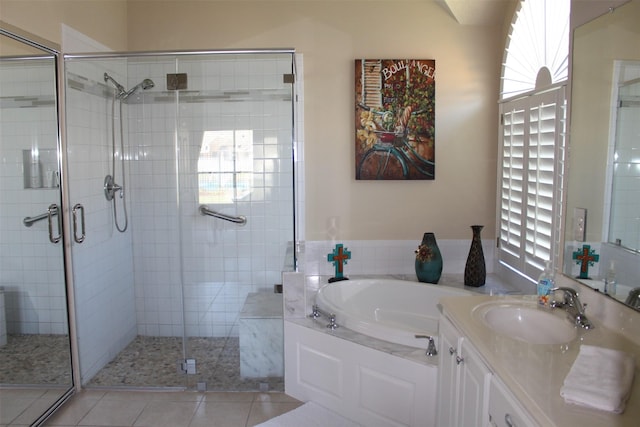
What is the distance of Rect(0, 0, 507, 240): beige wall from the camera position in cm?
357

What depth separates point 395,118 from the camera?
3.59 metres

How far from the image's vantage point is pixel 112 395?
10.3 feet

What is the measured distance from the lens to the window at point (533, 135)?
2.77 metres

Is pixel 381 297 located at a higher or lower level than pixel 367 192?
lower

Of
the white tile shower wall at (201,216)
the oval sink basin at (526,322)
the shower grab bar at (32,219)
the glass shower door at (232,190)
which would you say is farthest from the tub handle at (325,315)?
the shower grab bar at (32,219)

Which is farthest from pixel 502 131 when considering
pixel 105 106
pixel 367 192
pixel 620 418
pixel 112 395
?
pixel 112 395

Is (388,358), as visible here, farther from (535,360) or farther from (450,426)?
(535,360)

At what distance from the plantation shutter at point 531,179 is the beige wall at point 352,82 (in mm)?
213

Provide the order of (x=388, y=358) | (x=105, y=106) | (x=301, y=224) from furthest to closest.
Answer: (x=301, y=224)
(x=105, y=106)
(x=388, y=358)

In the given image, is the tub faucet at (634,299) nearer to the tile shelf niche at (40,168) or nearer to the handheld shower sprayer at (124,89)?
the tile shelf niche at (40,168)

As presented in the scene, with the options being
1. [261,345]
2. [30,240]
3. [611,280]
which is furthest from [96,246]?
[611,280]

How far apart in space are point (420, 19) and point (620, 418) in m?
3.02

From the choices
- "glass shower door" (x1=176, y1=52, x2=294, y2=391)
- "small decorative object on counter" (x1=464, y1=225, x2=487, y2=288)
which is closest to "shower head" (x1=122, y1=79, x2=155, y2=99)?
"glass shower door" (x1=176, y1=52, x2=294, y2=391)

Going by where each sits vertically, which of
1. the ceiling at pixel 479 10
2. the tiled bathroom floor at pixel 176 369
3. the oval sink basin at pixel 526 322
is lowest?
the tiled bathroom floor at pixel 176 369
